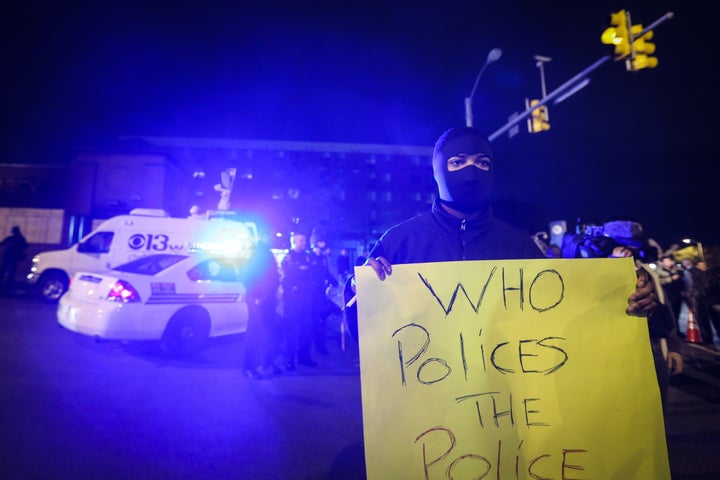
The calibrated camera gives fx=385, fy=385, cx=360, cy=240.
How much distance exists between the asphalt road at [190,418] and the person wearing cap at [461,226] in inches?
91.7

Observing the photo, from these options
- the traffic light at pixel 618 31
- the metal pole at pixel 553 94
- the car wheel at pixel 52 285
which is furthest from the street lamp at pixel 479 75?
the car wheel at pixel 52 285

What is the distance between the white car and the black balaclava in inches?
228

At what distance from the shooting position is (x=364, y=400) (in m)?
1.56

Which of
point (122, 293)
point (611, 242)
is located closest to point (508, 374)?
point (611, 242)

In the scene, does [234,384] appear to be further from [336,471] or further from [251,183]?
[251,183]

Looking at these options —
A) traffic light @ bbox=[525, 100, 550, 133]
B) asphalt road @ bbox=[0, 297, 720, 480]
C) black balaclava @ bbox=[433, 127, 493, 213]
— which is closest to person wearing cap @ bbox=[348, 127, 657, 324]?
black balaclava @ bbox=[433, 127, 493, 213]

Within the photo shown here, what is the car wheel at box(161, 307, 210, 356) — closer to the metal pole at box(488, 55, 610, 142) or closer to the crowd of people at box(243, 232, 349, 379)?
the crowd of people at box(243, 232, 349, 379)

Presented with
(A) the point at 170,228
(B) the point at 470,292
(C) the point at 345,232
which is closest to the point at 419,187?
(C) the point at 345,232

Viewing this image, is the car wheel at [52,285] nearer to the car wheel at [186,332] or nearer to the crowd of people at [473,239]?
the car wheel at [186,332]

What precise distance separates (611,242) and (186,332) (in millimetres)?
6514

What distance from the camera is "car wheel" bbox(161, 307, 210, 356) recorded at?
6.59m

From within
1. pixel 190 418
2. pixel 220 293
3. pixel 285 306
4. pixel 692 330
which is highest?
pixel 220 293

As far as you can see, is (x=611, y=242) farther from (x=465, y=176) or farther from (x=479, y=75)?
(x=479, y=75)

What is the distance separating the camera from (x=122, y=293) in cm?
597
